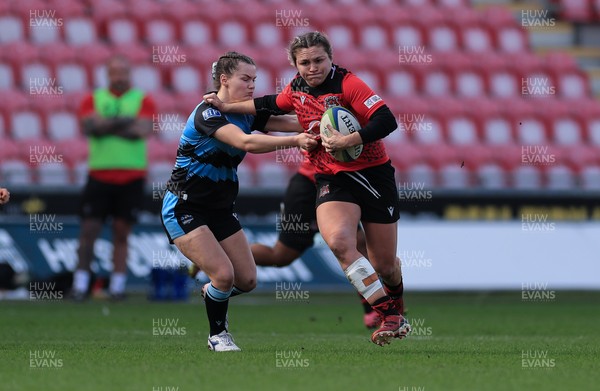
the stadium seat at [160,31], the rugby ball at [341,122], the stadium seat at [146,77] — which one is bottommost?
the stadium seat at [146,77]

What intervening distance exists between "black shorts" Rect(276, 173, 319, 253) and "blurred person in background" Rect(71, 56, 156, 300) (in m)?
3.05

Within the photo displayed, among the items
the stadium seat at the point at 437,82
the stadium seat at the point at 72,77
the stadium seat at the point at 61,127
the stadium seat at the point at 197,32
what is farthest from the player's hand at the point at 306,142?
the stadium seat at the point at 437,82

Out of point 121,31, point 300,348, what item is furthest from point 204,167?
point 121,31

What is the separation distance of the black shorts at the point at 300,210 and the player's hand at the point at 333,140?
110 inches

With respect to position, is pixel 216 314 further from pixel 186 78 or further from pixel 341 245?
pixel 186 78

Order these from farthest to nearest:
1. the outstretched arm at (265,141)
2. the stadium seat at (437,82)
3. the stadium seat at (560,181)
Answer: the stadium seat at (437,82)
the stadium seat at (560,181)
the outstretched arm at (265,141)

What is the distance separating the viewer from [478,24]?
2038cm

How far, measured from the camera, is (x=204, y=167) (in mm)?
8141

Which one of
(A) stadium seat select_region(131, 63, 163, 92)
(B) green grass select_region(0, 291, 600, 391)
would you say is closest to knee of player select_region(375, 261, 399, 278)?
(B) green grass select_region(0, 291, 600, 391)

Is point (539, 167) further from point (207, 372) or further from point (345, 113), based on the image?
point (207, 372)

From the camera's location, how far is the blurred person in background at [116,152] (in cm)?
1331

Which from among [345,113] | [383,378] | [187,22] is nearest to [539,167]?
[187,22]

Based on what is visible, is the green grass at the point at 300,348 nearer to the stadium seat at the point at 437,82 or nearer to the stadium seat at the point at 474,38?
the stadium seat at the point at 437,82

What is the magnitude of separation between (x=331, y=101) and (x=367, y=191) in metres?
0.66
